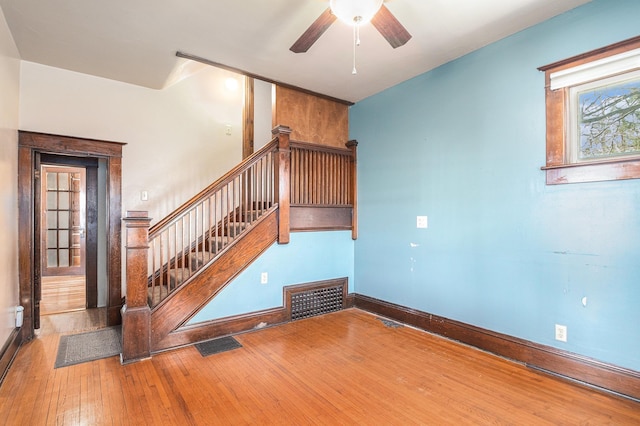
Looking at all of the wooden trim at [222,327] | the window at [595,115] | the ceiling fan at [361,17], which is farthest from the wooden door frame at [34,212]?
the window at [595,115]

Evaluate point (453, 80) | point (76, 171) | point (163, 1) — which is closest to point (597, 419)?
point (453, 80)

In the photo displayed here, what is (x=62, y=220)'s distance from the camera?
20.8ft

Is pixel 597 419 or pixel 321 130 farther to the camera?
pixel 321 130

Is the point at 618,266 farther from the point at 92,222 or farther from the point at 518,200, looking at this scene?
the point at 92,222

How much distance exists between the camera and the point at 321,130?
14.0 ft

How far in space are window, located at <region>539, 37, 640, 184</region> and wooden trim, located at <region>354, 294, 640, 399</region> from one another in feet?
4.40

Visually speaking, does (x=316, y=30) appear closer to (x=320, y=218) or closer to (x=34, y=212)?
(x=320, y=218)

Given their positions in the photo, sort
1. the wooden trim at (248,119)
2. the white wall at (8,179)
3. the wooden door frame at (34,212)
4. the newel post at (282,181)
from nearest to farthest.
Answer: the white wall at (8,179), the wooden door frame at (34,212), the newel post at (282,181), the wooden trim at (248,119)

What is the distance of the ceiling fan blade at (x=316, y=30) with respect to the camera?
6.60ft

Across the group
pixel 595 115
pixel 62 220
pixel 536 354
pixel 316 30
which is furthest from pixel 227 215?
pixel 62 220

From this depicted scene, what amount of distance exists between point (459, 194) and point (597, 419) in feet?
6.33

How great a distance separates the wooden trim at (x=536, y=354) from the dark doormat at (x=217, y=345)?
187 cm

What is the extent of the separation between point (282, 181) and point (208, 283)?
138cm

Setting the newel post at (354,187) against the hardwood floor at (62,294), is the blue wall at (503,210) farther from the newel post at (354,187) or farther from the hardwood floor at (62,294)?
the hardwood floor at (62,294)
